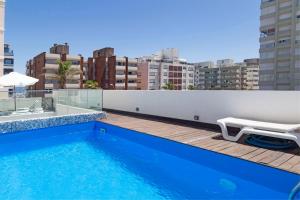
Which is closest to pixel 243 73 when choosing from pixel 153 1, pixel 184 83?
pixel 184 83

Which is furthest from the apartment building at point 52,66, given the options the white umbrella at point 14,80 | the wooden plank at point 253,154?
the wooden plank at point 253,154

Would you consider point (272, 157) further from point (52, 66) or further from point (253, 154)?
point (52, 66)

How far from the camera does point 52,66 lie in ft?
194

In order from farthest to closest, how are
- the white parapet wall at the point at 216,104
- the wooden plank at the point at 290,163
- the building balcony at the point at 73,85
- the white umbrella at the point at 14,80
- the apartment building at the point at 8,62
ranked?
1. the apartment building at the point at 8,62
2. the building balcony at the point at 73,85
3. the white umbrella at the point at 14,80
4. the white parapet wall at the point at 216,104
5. the wooden plank at the point at 290,163

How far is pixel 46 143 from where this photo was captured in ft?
29.9

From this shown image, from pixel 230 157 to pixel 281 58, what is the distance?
2250 inches

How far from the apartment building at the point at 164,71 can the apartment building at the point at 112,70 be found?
6165 millimetres

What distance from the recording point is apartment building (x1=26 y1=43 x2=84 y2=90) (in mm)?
58531

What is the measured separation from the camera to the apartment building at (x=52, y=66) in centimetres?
5853

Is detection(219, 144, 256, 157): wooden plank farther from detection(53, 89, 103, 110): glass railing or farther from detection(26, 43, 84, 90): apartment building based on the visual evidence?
detection(26, 43, 84, 90): apartment building

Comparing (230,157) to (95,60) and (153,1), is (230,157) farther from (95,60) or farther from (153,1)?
(95,60)

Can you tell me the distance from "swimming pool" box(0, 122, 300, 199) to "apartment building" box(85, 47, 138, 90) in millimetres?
60349

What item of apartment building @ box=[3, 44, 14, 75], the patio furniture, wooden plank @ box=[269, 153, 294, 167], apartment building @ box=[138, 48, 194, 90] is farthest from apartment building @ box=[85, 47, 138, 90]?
wooden plank @ box=[269, 153, 294, 167]

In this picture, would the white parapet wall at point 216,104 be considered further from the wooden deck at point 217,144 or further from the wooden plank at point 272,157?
the wooden plank at point 272,157
